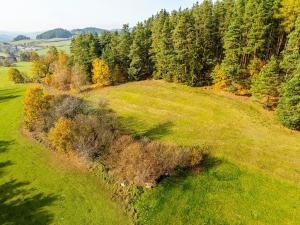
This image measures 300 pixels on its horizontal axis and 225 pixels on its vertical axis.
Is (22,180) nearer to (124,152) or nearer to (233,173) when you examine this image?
(124,152)

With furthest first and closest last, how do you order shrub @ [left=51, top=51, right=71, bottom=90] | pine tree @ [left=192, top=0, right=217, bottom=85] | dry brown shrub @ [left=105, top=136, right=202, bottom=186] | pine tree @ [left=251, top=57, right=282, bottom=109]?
shrub @ [left=51, top=51, right=71, bottom=90], pine tree @ [left=192, top=0, right=217, bottom=85], pine tree @ [left=251, top=57, right=282, bottom=109], dry brown shrub @ [left=105, top=136, right=202, bottom=186]

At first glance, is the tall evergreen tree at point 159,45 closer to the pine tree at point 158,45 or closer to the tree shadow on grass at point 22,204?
the pine tree at point 158,45

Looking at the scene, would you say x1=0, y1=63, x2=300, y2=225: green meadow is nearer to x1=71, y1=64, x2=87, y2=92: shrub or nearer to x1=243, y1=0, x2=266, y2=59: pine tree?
x1=243, y1=0, x2=266, y2=59: pine tree

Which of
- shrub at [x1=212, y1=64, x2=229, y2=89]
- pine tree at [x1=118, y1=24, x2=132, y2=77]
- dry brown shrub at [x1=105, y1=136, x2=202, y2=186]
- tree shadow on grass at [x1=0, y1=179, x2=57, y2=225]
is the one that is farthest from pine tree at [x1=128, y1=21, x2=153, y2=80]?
tree shadow on grass at [x1=0, y1=179, x2=57, y2=225]

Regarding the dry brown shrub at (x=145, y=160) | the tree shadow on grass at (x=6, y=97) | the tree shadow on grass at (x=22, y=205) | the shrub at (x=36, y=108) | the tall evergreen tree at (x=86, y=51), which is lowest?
the tree shadow on grass at (x=22, y=205)

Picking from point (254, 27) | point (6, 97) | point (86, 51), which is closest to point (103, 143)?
point (254, 27)

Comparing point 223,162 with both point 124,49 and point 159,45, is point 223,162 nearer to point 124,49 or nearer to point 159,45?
point 159,45

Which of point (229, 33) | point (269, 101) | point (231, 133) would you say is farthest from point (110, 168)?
point (229, 33)

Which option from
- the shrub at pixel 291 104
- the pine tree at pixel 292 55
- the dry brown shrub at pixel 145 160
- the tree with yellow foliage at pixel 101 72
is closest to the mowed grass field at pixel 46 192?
the dry brown shrub at pixel 145 160
